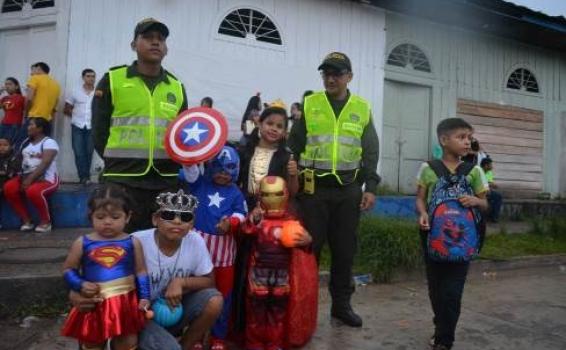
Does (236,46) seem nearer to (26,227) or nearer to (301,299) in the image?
(26,227)

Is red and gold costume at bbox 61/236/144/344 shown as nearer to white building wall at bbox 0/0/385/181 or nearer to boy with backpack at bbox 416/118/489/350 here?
boy with backpack at bbox 416/118/489/350

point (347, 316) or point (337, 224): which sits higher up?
point (337, 224)

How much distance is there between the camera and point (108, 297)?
2443 millimetres

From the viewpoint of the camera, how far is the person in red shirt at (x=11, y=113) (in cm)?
736

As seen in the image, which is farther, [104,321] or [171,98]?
[171,98]

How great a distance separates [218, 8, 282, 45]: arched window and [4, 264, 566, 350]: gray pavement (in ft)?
16.8

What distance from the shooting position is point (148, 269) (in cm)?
270

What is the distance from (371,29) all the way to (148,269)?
8.06 meters

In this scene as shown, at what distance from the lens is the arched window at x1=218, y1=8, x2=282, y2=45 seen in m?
8.41

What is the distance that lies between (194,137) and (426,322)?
2576mm

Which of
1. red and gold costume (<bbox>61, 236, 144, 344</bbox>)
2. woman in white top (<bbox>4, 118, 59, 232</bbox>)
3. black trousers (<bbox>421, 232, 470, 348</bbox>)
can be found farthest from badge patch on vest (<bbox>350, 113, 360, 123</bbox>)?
woman in white top (<bbox>4, 118, 59, 232</bbox>)

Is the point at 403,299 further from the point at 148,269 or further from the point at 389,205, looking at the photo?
the point at 389,205

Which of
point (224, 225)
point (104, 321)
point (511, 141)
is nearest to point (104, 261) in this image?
point (104, 321)

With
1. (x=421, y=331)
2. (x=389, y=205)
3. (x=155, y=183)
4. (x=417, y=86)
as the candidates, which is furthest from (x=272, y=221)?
(x=417, y=86)
